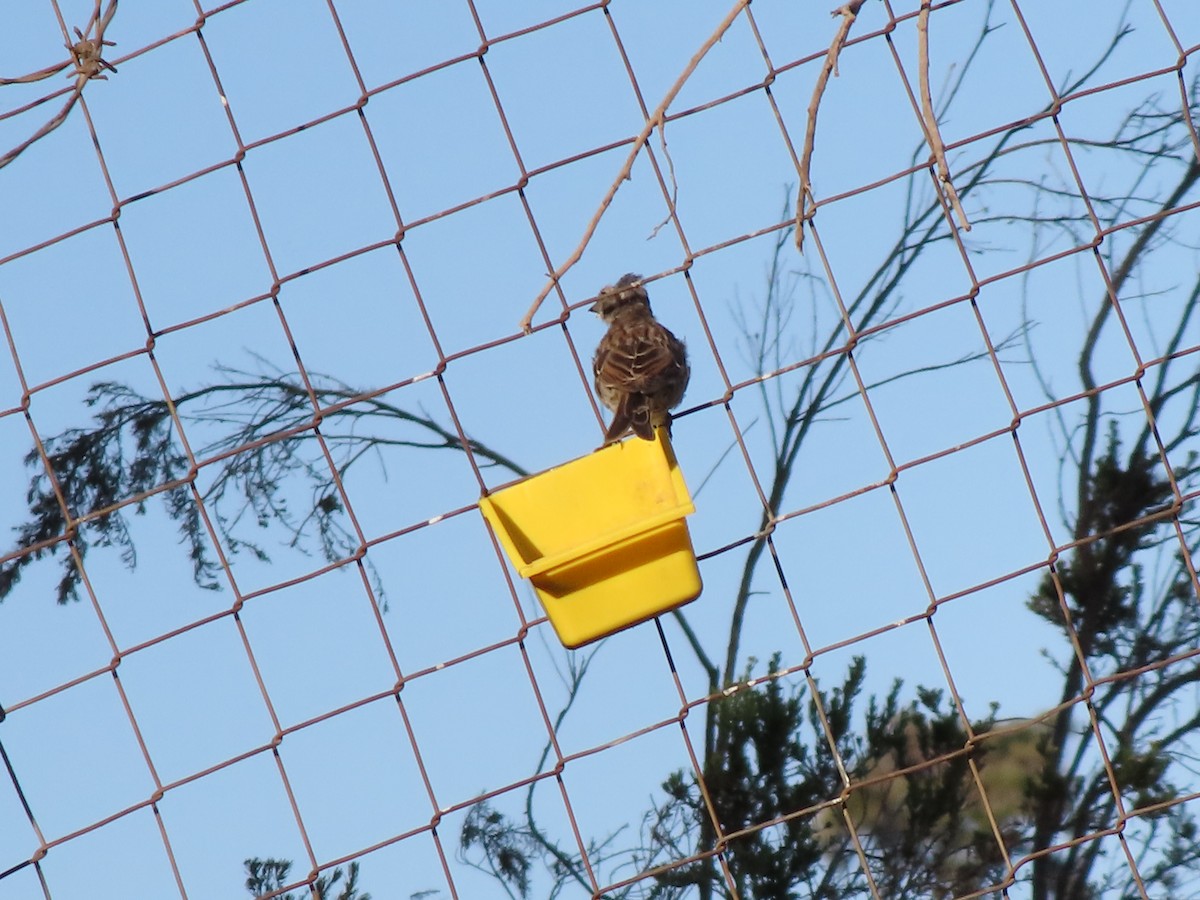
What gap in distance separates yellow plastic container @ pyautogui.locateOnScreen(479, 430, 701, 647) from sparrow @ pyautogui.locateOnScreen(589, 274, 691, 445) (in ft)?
1.04

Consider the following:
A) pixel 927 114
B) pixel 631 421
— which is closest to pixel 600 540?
pixel 631 421

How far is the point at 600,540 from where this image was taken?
2584 mm

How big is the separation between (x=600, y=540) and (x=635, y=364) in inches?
39.1

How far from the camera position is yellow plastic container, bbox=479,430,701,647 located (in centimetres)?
258

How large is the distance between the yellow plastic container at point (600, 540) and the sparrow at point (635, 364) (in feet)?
1.04

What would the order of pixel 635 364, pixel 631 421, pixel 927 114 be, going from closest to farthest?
1. pixel 927 114
2. pixel 631 421
3. pixel 635 364

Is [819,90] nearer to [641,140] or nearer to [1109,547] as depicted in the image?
[641,140]

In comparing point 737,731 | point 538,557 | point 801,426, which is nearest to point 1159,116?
point 801,426

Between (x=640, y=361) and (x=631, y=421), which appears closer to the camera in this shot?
(x=631, y=421)

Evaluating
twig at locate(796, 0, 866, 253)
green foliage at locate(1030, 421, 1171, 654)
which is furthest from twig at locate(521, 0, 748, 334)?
green foliage at locate(1030, 421, 1171, 654)

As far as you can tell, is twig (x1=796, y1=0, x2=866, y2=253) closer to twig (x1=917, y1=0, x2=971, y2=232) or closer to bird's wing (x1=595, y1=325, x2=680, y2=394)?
twig (x1=917, y1=0, x2=971, y2=232)

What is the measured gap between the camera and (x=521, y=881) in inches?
137

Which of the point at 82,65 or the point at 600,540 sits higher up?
the point at 82,65

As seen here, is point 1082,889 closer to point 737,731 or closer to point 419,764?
point 737,731
